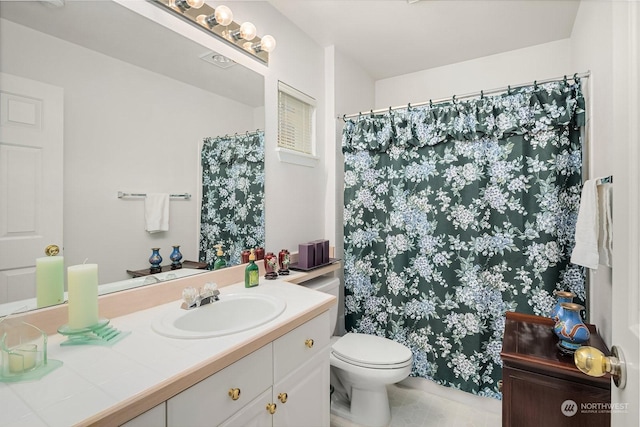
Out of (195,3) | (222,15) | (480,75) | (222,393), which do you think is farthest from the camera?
(480,75)

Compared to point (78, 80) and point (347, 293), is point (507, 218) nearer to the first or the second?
point (347, 293)

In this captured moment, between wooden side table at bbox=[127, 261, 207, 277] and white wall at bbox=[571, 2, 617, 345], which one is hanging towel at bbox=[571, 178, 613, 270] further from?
wooden side table at bbox=[127, 261, 207, 277]

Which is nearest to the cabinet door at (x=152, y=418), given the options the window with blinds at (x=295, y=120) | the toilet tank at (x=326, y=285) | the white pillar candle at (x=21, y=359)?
the white pillar candle at (x=21, y=359)

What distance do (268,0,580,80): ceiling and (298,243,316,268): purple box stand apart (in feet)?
5.06

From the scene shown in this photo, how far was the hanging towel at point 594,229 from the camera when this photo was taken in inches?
47.8

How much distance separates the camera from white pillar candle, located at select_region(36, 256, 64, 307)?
95cm

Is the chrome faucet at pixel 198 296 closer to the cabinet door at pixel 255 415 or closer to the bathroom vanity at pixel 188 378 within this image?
the bathroom vanity at pixel 188 378

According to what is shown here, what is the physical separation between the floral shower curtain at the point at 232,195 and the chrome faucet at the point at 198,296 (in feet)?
0.88

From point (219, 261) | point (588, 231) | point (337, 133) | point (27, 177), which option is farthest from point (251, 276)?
point (588, 231)

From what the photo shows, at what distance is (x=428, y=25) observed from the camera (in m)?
2.07

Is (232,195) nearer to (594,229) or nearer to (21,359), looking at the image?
(21,359)

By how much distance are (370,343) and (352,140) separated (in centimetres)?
145

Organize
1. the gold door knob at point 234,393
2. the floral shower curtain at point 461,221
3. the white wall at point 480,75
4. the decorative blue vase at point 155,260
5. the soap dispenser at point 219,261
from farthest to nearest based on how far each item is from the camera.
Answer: the white wall at point 480,75, the floral shower curtain at point 461,221, the soap dispenser at point 219,261, the decorative blue vase at point 155,260, the gold door knob at point 234,393

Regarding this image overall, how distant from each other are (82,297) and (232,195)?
864 millimetres
